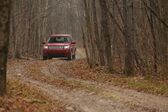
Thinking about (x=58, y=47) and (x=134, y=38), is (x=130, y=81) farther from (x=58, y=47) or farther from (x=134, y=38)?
(x=58, y=47)

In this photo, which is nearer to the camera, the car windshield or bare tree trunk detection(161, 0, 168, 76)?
bare tree trunk detection(161, 0, 168, 76)

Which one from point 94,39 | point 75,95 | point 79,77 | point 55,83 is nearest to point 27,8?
point 94,39

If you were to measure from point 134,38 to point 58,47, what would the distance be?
9899 mm

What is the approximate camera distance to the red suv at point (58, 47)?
2930 centimetres

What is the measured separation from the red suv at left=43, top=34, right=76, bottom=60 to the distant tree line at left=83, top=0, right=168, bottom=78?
292cm

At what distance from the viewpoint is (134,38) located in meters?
20.3

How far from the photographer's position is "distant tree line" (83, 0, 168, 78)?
17.0m

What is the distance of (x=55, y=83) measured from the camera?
634 inches

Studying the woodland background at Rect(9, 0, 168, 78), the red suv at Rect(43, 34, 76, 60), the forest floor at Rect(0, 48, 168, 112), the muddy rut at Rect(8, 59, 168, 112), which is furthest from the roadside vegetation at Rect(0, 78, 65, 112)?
the red suv at Rect(43, 34, 76, 60)

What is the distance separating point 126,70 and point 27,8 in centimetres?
2162

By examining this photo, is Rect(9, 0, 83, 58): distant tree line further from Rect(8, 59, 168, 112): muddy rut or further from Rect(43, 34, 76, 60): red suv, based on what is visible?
Rect(8, 59, 168, 112): muddy rut

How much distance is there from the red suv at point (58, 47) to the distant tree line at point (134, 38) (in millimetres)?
2923

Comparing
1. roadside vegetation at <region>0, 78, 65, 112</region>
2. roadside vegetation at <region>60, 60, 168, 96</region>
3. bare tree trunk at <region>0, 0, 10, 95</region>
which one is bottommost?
roadside vegetation at <region>60, 60, 168, 96</region>

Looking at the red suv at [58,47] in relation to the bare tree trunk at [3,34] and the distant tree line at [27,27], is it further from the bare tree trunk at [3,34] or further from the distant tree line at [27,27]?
the bare tree trunk at [3,34]
